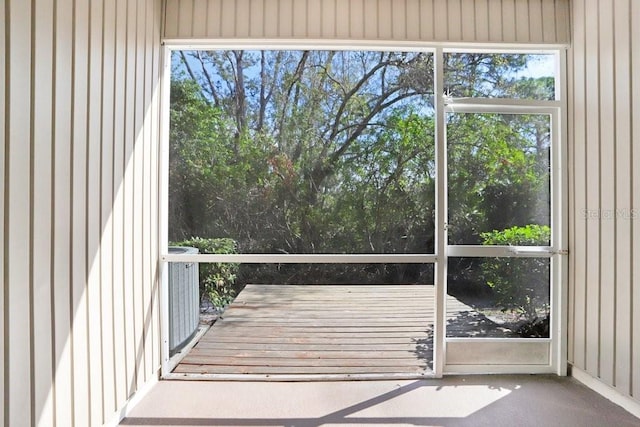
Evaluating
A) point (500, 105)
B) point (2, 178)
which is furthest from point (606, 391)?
point (2, 178)

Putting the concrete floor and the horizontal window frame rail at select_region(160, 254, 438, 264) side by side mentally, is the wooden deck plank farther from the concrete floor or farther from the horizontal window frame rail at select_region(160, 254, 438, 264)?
the horizontal window frame rail at select_region(160, 254, 438, 264)

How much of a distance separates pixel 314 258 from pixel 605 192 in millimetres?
1950

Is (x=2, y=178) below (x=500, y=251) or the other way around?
the other way around

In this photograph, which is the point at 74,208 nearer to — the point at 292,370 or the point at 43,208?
the point at 43,208

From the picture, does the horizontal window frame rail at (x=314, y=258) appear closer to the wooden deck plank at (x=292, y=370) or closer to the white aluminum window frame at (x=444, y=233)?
the white aluminum window frame at (x=444, y=233)

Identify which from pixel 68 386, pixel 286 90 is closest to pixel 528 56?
pixel 286 90

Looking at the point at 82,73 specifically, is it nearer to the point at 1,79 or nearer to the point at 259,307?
the point at 1,79

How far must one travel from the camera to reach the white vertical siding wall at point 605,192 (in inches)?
86.1

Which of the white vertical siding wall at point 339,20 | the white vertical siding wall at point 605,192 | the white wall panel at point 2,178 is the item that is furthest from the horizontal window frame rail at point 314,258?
the white vertical siding wall at point 339,20

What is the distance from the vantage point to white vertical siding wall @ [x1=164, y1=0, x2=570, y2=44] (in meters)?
2.65

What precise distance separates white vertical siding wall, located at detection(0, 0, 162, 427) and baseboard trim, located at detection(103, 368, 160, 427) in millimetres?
38

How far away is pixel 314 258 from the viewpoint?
108 inches

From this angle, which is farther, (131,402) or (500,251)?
(500,251)

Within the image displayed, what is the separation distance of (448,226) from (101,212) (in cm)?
223
